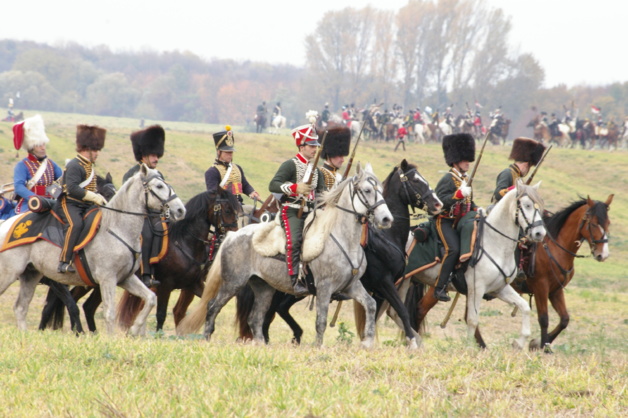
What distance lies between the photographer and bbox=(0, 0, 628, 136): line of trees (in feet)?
327

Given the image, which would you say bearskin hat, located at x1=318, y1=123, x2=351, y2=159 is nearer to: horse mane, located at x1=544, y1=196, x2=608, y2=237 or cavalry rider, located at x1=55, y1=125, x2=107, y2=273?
cavalry rider, located at x1=55, y1=125, x2=107, y2=273

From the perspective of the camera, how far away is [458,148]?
11.4 meters

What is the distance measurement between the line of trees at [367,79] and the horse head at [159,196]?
8833 centimetres

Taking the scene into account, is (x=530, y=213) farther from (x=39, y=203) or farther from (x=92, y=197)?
(x=39, y=203)

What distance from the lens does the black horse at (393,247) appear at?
1006 centimetres

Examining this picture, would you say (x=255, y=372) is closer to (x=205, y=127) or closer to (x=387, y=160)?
(x=387, y=160)

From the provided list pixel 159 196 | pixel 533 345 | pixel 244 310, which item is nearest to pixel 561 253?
pixel 533 345

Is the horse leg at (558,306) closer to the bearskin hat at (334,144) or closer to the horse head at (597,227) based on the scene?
the horse head at (597,227)

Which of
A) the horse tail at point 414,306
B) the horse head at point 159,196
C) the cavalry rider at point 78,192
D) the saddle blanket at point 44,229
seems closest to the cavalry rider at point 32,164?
the saddle blanket at point 44,229

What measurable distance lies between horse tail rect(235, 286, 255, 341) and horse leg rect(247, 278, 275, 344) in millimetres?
243

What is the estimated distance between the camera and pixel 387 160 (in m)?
45.2

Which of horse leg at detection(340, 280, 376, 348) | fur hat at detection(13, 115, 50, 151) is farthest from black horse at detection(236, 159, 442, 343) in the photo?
fur hat at detection(13, 115, 50, 151)

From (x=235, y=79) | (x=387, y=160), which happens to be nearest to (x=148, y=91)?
(x=235, y=79)

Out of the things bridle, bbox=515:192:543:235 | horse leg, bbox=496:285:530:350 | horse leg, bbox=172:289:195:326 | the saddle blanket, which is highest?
bridle, bbox=515:192:543:235
